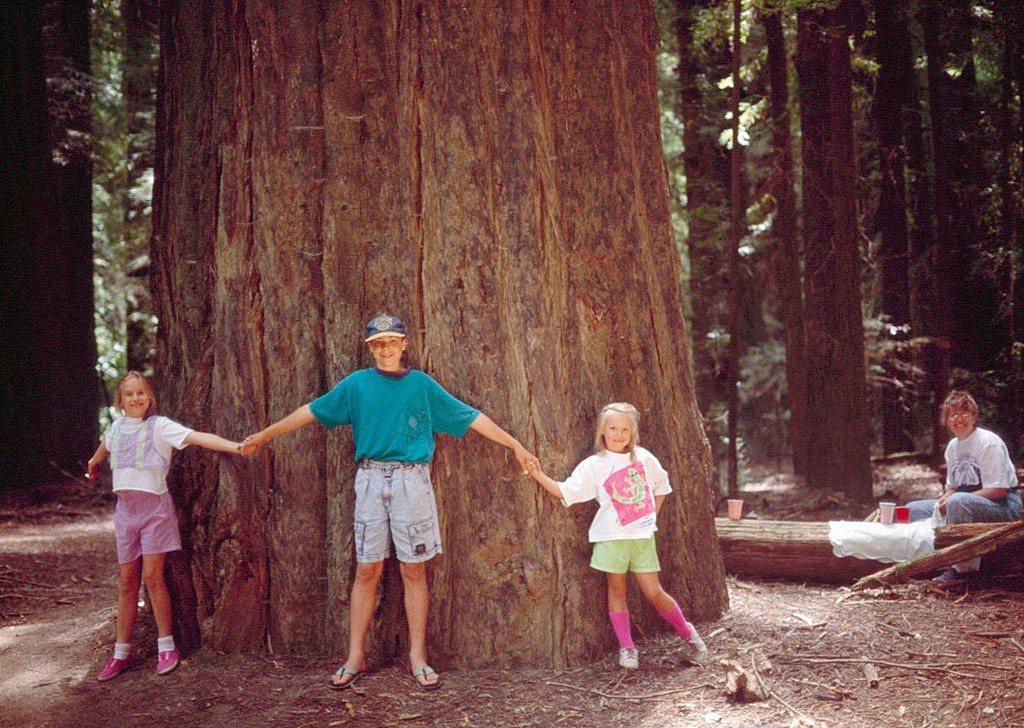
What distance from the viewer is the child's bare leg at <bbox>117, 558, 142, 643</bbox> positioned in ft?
19.4

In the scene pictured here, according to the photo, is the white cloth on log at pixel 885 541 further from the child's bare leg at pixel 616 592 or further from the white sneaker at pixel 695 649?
the child's bare leg at pixel 616 592

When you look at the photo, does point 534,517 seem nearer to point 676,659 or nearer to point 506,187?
point 676,659

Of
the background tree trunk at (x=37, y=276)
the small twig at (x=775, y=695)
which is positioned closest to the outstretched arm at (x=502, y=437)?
the small twig at (x=775, y=695)

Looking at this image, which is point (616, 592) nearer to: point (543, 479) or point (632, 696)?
point (632, 696)

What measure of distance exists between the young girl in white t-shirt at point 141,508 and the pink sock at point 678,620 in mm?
2905

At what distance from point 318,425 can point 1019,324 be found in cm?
1577

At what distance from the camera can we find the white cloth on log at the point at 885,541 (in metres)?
7.58

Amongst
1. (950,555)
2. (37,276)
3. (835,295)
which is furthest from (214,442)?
(37,276)

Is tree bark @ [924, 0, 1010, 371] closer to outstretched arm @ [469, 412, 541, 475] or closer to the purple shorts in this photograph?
outstretched arm @ [469, 412, 541, 475]

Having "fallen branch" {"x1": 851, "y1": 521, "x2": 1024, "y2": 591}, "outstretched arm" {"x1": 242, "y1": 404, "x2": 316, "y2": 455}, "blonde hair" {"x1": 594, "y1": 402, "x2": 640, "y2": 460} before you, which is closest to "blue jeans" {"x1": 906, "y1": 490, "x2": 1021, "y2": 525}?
"fallen branch" {"x1": 851, "y1": 521, "x2": 1024, "y2": 591}

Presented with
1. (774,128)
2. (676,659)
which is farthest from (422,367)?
(774,128)

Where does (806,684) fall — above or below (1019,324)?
below

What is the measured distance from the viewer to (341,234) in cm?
591

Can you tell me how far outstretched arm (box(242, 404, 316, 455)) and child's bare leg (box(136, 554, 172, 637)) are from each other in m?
1.01
